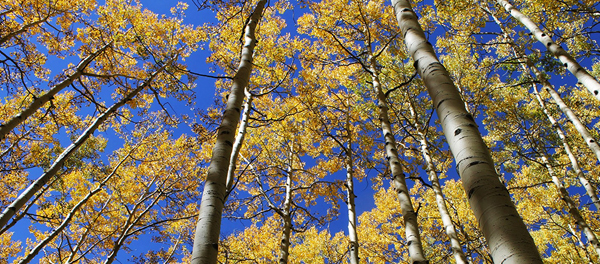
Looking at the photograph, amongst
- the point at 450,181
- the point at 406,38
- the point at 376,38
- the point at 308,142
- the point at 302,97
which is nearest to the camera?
the point at 406,38

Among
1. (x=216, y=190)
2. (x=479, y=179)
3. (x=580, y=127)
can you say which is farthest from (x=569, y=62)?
(x=216, y=190)

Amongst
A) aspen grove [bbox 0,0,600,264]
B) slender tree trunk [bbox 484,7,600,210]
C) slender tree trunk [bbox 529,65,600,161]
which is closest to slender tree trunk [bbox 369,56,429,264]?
aspen grove [bbox 0,0,600,264]

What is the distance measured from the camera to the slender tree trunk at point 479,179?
1065mm

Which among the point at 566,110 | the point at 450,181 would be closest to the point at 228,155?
the point at 566,110

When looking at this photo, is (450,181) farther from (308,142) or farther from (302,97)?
(302,97)

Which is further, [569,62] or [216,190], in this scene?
[569,62]

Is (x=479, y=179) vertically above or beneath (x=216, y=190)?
beneath

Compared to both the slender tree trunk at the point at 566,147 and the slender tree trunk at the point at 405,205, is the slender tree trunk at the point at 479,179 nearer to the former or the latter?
the slender tree trunk at the point at 405,205

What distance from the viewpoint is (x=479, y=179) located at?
1.29 meters

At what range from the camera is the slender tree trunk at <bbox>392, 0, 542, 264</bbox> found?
41.9 inches

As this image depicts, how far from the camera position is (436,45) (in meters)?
9.47

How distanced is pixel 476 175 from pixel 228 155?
183 cm

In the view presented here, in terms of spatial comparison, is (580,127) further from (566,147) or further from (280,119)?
(280,119)

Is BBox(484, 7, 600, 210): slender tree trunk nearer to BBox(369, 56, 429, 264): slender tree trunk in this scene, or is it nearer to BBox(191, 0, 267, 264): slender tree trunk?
BBox(369, 56, 429, 264): slender tree trunk
